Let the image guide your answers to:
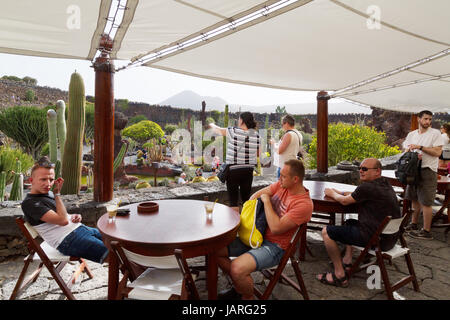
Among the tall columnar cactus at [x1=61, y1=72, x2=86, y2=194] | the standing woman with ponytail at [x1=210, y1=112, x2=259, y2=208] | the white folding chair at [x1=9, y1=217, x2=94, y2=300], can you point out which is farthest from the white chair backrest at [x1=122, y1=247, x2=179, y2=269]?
the tall columnar cactus at [x1=61, y1=72, x2=86, y2=194]

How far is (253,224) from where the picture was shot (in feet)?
7.03

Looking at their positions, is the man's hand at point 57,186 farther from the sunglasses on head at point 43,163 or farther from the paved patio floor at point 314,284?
the paved patio floor at point 314,284

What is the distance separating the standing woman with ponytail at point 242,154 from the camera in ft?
11.1

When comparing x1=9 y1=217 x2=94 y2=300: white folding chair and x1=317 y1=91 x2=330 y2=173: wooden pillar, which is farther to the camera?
x1=317 y1=91 x2=330 y2=173: wooden pillar

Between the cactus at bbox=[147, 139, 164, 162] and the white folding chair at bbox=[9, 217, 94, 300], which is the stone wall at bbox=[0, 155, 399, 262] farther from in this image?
the cactus at bbox=[147, 139, 164, 162]

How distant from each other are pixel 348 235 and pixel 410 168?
1687mm

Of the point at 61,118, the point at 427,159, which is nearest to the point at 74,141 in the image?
the point at 61,118

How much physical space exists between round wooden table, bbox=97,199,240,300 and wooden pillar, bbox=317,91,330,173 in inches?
154

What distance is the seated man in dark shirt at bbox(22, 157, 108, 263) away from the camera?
2.08m

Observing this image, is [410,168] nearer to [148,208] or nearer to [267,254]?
[267,254]

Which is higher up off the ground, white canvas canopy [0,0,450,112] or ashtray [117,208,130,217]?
white canvas canopy [0,0,450,112]

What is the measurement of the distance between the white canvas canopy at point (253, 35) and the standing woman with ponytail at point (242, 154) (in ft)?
3.05
